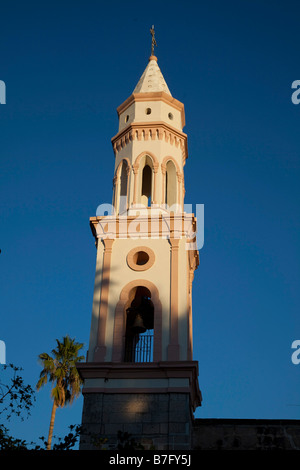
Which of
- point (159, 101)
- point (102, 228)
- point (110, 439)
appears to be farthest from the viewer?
point (159, 101)

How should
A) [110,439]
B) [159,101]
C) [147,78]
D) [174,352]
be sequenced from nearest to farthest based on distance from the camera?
[110,439] → [174,352] → [159,101] → [147,78]

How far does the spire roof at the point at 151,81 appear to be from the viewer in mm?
27203

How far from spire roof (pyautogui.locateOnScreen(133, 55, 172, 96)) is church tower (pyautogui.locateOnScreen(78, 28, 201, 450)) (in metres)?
0.09

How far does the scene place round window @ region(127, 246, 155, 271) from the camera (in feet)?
72.1

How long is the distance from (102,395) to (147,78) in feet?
49.7

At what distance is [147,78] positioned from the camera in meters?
28.0

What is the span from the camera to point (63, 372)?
32.1 meters

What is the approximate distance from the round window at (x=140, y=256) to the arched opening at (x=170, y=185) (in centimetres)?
303

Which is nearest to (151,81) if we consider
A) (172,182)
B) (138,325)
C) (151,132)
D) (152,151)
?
(151,132)

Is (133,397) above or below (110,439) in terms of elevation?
above

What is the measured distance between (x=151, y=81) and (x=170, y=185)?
5.47 metres

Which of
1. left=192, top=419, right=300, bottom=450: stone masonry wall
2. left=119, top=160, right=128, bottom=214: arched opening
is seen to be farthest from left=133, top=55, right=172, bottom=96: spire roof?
left=192, top=419, right=300, bottom=450: stone masonry wall

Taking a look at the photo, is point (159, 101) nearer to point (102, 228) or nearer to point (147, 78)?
point (147, 78)
